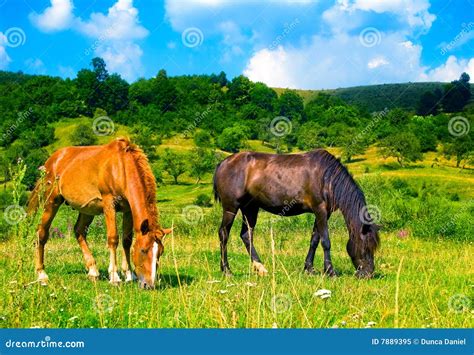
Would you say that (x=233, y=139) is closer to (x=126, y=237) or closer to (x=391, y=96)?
(x=126, y=237)

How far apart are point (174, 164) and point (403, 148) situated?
35.1 metres

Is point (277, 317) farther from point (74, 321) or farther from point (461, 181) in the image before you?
point (461, 181)

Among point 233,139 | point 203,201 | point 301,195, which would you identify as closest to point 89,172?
point 301,195

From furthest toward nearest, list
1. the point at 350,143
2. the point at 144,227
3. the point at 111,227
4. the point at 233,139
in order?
the point at 233,139
the point at 350,143
the point at 111,227
the point at 144,227

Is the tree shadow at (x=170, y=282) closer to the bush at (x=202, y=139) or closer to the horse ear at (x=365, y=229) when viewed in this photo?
the horse ear at (x=365, y=229)

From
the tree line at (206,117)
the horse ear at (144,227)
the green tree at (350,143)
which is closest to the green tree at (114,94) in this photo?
the tree line at (206,117)

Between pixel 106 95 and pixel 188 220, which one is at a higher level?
pixel 106 95

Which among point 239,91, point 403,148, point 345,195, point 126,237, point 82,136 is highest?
point 239,91

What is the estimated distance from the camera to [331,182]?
10422 mm

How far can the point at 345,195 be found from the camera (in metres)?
10.2

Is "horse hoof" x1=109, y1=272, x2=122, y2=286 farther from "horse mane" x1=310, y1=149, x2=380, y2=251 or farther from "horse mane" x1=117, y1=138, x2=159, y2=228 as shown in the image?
"horse mane" x1=310, y1=149, x2=380, y2=251

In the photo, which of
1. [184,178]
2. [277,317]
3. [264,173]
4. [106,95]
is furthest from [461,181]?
[106,95]

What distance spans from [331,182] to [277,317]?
5.72 m

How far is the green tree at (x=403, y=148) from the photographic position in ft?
272
